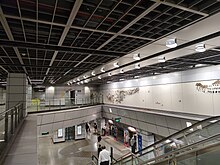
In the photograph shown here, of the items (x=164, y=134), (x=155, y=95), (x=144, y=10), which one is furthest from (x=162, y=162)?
Answer: (x=155, y=95)

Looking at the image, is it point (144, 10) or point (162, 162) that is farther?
point (162, 162)

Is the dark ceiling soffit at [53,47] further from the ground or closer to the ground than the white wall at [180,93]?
further from the ground

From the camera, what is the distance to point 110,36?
4293 mm

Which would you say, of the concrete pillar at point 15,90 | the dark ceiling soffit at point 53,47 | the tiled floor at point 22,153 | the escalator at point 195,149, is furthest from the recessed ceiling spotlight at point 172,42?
the concrete pillar at point 15,90

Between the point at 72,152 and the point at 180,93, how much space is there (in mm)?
11036

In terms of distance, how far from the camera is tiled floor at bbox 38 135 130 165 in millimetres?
12808

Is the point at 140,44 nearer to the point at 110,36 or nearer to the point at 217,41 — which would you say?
the point at 110,36

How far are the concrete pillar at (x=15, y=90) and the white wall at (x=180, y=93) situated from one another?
A: 30.1 ft

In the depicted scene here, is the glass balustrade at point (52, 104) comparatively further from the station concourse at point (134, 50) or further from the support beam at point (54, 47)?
the support beam at point (54, 47)

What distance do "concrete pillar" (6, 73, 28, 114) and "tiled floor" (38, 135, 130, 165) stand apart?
19.9 ft

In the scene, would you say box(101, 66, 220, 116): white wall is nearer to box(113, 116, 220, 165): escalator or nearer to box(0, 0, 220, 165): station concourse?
box(0, 0, 220, 165): station concourse

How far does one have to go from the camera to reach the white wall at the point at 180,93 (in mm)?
8695

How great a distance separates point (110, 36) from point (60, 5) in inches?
68.6

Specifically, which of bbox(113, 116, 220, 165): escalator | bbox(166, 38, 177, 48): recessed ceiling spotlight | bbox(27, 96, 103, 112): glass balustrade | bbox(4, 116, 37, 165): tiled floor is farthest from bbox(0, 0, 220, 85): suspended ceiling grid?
bbox(27, 96, 103, 112): glass balustrade
